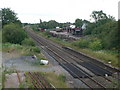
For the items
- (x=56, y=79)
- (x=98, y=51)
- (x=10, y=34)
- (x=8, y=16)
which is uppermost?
(x=8, y=16)

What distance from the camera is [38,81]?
11.7 m

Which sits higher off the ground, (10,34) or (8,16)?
(8,16)

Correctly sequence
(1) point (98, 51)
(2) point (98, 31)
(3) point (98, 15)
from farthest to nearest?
(3) point (98, 15)
(2) point (98, 31)
(1) point (98, 51)

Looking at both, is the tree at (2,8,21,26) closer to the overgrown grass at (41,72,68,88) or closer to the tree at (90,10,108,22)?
the tree at (90,10,108,22)

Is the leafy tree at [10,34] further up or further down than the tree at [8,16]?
further down

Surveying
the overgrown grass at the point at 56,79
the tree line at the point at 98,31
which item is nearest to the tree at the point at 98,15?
the tree line at the point at 98,31

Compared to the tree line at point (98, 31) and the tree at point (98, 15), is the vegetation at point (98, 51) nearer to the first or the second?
the tree line at point (98, 31)

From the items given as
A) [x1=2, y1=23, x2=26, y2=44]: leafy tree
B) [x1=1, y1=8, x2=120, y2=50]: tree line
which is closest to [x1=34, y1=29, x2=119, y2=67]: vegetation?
[x1=1, y1=8, x2=120, y2=50]: tree line

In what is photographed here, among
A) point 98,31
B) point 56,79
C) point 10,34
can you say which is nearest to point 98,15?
point 98,31

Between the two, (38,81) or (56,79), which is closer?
(38,81)

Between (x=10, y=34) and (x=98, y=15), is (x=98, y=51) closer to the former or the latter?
(x=10, y=34)

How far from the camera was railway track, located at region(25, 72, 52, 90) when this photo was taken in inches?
423

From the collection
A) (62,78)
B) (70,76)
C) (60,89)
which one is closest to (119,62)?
(70,76)

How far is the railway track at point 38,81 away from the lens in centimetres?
1073
